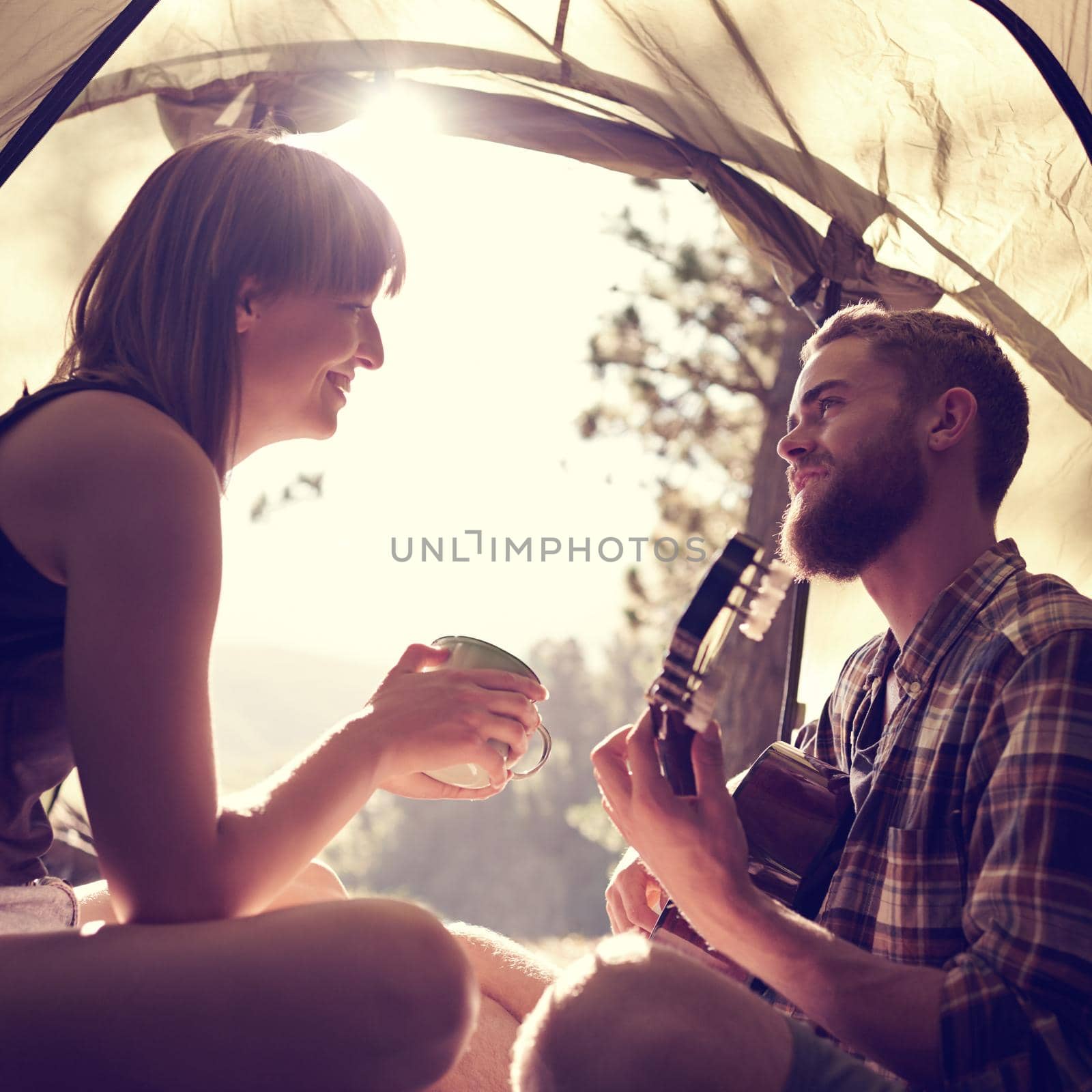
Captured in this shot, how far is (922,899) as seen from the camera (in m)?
1.32

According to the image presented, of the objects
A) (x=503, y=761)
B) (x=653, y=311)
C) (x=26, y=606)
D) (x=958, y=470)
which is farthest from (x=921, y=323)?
(x=653, y=311)

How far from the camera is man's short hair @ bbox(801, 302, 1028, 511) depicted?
1.78 meters

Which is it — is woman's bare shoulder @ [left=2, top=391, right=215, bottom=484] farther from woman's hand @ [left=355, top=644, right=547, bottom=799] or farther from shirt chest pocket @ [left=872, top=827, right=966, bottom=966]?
shirt chest pocket @ [left=872, top=827, right=966, bottom=966]

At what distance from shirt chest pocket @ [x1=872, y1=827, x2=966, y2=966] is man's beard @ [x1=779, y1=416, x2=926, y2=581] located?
0.50 meters

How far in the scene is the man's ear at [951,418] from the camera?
174cm

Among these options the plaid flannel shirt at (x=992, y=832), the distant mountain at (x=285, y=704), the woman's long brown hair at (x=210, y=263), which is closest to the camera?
the plaid flannel shirt at (x=992, y=832)

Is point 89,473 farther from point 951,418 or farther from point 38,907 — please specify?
point 951,418

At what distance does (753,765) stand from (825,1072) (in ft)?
2.31

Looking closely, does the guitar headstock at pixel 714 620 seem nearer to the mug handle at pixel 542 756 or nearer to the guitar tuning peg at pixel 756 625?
the guitar tuning peg at pixel 756 625

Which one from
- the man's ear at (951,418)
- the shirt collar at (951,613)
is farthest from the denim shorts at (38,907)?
the man's ear at (951,418)

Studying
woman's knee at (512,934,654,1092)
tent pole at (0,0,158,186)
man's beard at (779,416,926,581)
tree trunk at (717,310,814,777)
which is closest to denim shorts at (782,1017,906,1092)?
woman's knee at (512,934,654,1092)

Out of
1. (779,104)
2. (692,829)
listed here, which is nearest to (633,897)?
(692,829)

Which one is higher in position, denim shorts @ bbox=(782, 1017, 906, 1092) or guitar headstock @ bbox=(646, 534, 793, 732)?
guitar headstock @ bbox=(646, 534, 793, 732)

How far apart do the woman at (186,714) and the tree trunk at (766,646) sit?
2490mm
